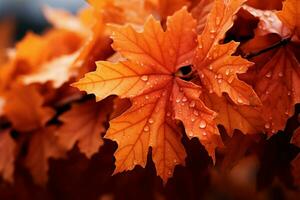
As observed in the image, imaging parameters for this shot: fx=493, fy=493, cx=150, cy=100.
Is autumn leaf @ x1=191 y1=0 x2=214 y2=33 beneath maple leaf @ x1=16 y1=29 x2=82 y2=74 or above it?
above

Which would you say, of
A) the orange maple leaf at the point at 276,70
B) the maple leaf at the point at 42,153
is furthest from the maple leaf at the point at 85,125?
the orange maple leaf at the point at 276,70

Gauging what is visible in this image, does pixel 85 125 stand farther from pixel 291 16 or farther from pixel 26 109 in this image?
pixel 291 16

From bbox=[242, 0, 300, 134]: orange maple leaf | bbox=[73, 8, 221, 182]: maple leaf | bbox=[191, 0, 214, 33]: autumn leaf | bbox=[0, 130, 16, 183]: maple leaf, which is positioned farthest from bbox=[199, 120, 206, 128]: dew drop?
bbox=[0, 130, 16, 183]: maple leaf

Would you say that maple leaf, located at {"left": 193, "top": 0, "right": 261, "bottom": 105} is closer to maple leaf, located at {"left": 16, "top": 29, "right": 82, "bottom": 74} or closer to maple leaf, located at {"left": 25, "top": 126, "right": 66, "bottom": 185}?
maple leaf, located at {"left": 25, "top": 126, "right": 66, "bottom": 185}

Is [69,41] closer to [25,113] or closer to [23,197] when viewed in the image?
[25,113]

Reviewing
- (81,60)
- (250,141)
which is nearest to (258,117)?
(250,141)

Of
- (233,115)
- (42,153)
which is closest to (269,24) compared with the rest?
(233,115)
